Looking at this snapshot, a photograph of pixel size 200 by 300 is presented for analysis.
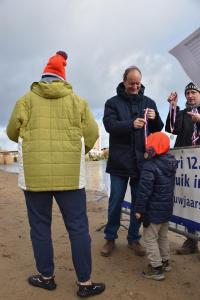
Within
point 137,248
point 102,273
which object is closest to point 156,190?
point 102,273

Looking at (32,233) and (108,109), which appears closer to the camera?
(32,233)

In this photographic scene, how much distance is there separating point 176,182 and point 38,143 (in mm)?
1796

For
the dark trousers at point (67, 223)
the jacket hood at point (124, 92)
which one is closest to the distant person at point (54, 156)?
the dark trousers at point (67, 223)

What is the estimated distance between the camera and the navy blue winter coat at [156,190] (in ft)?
13.1

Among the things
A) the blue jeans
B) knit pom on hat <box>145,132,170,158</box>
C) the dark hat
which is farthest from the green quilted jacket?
the dark hat

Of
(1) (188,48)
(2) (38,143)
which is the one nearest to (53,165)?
(2) (38,143)

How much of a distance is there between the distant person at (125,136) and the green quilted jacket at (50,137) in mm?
1074

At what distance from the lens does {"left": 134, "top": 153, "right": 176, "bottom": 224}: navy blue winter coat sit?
4008 mm

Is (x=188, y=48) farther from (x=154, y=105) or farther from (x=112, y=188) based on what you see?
(x=112, y=188)

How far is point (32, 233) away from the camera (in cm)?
377

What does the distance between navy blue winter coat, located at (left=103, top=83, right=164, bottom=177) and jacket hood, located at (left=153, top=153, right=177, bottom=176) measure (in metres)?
0.58

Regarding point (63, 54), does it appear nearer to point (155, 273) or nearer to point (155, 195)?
point (155, 195)

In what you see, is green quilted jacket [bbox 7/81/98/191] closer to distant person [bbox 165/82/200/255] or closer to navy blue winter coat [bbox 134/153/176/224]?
navy blue winter coat [bbox 134/153/176/224]

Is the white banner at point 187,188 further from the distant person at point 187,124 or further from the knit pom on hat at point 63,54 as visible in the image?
the knit pom on hat at point 63,54
